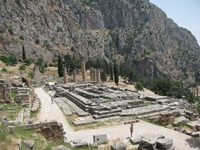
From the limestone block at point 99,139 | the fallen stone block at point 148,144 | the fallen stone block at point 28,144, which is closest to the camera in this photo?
the fallen stone block at point 28,144

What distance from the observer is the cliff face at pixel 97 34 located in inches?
3698

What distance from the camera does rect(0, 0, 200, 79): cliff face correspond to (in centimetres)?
9394

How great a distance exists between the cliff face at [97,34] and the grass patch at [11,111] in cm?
6950

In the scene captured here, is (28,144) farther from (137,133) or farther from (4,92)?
(4,92)

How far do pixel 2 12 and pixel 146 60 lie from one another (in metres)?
98.6

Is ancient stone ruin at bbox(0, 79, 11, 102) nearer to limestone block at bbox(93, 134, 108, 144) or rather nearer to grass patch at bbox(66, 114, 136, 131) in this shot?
grass patch at bbox(66, 114, 136, 131)

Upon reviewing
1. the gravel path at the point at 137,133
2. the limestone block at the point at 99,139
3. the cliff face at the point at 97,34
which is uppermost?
the cliff face at the point at 97,34

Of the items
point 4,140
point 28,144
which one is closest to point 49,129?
point 28,144

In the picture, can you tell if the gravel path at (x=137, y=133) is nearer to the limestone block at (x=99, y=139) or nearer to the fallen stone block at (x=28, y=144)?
the limestone block at (x=99, y=139)

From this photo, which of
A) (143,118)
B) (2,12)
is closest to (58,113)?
(143,118)

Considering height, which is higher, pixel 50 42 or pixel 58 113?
pixel 50 42

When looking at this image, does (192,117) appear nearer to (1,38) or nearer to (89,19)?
(1,38)

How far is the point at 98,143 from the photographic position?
524 inches

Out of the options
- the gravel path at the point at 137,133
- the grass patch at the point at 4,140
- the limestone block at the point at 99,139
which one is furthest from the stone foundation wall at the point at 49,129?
the grass patch at the point at 4,140
